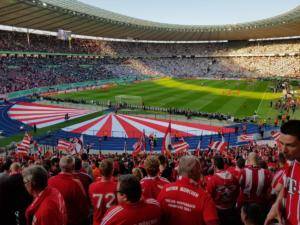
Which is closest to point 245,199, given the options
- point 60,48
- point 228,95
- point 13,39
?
point 228,95

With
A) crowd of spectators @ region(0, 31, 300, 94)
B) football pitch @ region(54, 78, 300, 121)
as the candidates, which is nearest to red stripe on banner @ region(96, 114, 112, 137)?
football pitch @ region(54, 78, 300, 121)

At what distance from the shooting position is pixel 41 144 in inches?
1153

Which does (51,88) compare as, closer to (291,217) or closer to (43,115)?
(43,115)

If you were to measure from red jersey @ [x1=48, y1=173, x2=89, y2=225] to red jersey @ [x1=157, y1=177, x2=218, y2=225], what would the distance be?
2033mm

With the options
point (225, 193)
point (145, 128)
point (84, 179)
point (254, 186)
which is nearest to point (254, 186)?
Result: point (254, 186)

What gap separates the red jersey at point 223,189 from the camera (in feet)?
21.4

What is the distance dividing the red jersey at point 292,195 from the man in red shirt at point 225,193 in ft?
7.70

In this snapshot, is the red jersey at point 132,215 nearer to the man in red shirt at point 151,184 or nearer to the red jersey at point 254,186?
the man in red shirt at point 151,184

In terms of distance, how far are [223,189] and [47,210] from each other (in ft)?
11.4

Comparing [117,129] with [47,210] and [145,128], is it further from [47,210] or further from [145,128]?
[47,210]

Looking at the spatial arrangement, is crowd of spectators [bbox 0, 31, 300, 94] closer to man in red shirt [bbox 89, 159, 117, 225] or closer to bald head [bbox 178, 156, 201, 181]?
man in red shirt [bbox 89, 159, 117, 225]

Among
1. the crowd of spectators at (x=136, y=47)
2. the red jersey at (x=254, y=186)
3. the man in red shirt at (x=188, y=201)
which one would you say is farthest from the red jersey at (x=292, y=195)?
the crowd of spectators at (x=136, y=47)

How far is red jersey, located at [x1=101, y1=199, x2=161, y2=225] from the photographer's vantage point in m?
3.90

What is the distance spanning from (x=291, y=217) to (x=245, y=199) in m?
3.18
